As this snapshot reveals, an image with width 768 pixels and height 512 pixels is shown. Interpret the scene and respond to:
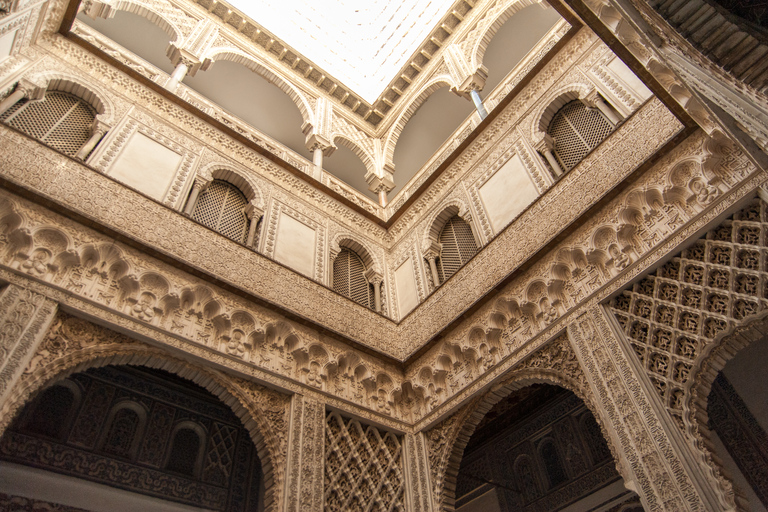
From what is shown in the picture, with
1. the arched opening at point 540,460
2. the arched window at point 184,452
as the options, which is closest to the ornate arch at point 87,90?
the arched window at point 184,452

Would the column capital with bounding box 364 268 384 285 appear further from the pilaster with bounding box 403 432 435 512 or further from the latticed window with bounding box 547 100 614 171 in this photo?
the latticed window with bounding box 547 100 614 171

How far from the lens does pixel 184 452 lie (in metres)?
5.08

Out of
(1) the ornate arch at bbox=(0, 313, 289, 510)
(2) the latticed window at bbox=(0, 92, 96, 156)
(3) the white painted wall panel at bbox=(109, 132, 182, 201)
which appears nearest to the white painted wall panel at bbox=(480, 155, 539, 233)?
(1) the ornate arch at bbox=(0, 313, 289, 510)

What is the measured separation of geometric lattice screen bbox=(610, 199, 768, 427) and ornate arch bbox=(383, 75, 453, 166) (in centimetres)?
515

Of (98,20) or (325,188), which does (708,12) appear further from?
(98,20)

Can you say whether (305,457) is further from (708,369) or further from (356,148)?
(356,148)

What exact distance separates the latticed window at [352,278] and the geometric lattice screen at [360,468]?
1927mm

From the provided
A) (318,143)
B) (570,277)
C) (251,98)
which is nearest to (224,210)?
(318,143)

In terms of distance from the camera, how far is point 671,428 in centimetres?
307

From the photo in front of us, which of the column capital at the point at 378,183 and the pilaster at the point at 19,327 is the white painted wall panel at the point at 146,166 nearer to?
the pilaster at the point at 19,327

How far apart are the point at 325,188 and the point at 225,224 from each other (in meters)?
1.53

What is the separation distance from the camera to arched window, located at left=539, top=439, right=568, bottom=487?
18.8ft

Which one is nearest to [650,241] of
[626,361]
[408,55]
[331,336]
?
[626,361]

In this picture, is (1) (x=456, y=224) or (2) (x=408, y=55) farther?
(2) (x=408, y=55)
